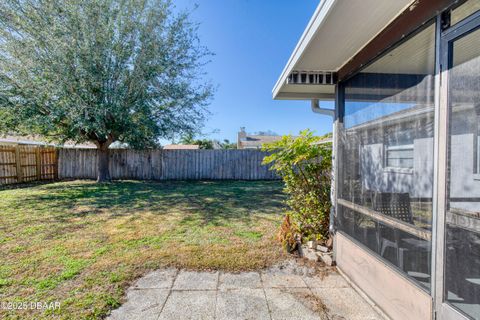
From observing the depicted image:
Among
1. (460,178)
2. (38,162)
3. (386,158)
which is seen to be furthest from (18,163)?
(460,178)

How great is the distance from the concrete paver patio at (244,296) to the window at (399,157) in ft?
4.08

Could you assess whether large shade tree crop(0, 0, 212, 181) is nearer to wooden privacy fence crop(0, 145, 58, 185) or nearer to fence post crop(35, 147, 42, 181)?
wooden privacy fence crop(0, 145, 58, 185)

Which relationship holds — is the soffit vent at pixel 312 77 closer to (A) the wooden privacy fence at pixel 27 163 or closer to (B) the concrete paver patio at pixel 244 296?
(B) the concrete paver patio at pixel 244 296

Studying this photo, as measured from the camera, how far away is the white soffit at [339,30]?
5.44 feet

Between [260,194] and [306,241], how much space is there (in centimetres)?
406

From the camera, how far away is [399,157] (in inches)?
70.9

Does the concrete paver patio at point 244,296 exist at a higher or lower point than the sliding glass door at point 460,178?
lower

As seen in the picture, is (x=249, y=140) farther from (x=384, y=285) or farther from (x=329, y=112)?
(x=384, y=285)

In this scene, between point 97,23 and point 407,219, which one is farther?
point 97,23

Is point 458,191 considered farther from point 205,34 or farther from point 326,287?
point 205,34

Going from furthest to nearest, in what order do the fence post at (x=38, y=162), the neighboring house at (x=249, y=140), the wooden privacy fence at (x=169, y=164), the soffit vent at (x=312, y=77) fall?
1. the neighboring house at (x=249, y=140)
2. the wooden privacy fence at (x=169, y=164)
3. the fence post at (x=38, y=162)
4. the soffit vent at (x=312, y=77)

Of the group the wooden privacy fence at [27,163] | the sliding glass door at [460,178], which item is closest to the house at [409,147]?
the sliding glass door at [460,178]

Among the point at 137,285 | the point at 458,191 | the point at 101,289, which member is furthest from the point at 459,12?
the point at 101,289

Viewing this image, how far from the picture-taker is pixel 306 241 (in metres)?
3.17
